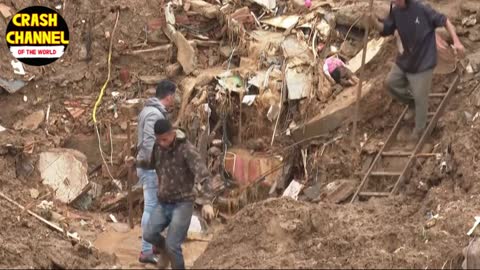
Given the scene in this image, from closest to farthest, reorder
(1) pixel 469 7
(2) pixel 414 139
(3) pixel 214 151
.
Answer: (2) pixel 414 139 < (1) pixel 469 7 < (3) pixel 214 151

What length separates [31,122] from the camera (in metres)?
13.8

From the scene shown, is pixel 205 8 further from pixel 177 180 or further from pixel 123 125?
pixel 177 180

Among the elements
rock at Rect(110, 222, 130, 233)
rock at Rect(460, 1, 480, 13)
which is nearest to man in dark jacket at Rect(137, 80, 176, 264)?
rock at Rect(110, 222, 130, 233)

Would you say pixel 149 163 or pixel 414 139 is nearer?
pixel 149 163

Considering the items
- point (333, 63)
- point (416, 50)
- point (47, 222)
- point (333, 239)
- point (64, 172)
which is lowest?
point (64, 172)

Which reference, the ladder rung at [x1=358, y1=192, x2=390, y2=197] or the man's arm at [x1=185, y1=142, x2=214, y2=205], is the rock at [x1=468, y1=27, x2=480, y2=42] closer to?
the ladder rung at [x1=358, y1=192, x2=390, y2=197]

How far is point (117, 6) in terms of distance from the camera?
1471 centimetres

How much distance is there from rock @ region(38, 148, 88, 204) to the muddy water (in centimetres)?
118

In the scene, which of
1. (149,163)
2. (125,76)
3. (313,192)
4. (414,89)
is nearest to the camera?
(149,163)

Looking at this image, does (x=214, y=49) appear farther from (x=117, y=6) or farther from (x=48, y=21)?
(x=48, y=21)

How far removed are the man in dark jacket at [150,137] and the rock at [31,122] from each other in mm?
4833

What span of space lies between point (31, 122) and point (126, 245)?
363 cm

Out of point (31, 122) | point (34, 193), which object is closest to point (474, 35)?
point (34, 193)

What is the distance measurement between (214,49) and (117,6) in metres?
1.96
